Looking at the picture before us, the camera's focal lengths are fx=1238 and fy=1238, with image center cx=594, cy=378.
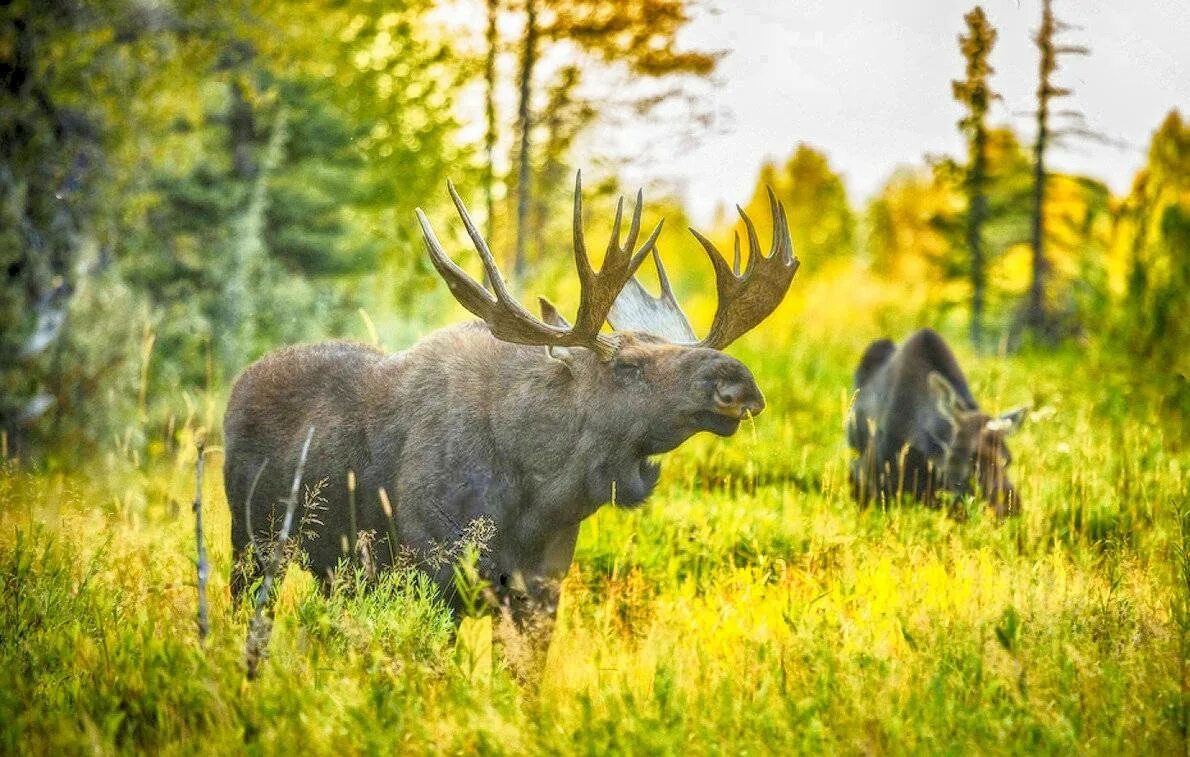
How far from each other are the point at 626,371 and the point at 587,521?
2008 mm

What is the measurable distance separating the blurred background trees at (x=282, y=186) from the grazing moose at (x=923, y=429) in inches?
48.1

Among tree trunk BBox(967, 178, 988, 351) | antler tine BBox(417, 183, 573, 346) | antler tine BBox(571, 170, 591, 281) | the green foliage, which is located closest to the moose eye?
antler tine BBox(417, 183, 573, 346)

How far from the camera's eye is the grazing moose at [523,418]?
187 inches

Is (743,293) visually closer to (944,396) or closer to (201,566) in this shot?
(201,566)

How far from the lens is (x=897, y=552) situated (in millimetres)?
5918

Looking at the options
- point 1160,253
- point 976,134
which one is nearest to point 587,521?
point 1160,253

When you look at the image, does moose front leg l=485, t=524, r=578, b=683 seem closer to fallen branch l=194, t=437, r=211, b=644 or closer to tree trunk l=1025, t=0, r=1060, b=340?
fallen branch l=194, t=437, r=211, b=644

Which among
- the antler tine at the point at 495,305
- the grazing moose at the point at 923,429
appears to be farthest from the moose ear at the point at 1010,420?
the antler tine at the point at 495,305

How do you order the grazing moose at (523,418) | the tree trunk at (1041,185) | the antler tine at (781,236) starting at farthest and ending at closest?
1. the tree trunk at (1041,185)
2. the antler tine at (781,236)
3. the grazing moose at (523,418)

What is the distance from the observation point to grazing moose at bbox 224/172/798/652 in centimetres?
476

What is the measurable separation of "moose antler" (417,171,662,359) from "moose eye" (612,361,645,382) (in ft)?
0.21

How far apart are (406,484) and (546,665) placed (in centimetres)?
92

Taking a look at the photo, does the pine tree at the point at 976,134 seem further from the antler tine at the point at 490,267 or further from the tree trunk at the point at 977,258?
the antler tine at the point at 490,267

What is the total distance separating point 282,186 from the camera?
15.7 m
